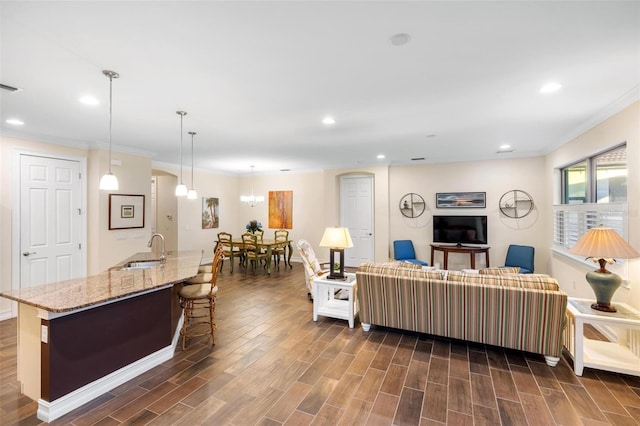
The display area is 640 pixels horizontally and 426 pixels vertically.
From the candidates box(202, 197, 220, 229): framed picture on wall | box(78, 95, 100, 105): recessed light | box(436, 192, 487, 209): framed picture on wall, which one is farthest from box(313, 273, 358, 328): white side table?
box(202, 197, 220, 229): framed picture on wall

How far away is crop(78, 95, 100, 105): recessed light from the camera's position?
2.87 meters

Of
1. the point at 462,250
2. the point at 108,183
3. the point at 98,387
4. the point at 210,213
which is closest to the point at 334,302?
the point at 98,387

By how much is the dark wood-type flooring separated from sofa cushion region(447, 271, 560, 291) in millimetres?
756

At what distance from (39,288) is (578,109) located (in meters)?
5.56

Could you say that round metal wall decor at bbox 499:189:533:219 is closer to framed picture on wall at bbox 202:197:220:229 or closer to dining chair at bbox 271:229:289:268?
dining chair at bbox 271:229:289:268

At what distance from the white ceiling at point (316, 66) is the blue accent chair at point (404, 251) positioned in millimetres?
3029

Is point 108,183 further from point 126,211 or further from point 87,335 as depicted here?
point 126,211

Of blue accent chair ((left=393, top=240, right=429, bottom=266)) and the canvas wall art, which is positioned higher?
the canvas wall art

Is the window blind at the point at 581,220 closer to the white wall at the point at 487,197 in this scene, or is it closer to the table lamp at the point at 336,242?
the white wall at the point at 487,197

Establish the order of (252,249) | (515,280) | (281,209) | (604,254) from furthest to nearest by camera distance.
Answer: (281,209)
(252,249)
(515,280)
(604,254)

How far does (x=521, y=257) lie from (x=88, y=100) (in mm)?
7072

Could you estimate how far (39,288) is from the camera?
2.40m

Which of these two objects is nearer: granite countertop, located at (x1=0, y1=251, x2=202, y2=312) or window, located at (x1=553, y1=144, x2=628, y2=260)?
granite countertop, located at (x1=0, y1=251, x2=202, y2=312)

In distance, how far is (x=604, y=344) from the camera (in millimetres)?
2895
